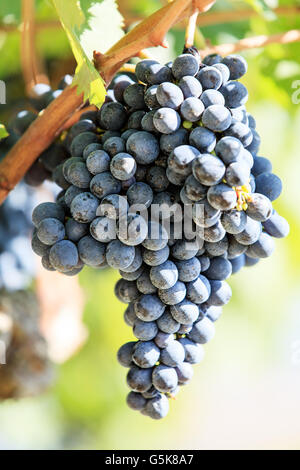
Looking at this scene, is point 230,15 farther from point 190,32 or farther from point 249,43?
point 190,32

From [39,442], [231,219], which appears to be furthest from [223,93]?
[39,442]

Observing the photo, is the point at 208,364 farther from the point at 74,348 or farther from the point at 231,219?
the point at 231,219

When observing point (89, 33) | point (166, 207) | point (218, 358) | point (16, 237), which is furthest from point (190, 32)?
point (218, 358)

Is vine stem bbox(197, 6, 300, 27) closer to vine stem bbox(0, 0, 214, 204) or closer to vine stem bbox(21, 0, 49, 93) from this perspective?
vine stem bbox(21, 0, 49, 93)

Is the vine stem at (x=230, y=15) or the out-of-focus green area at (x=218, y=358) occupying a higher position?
the vine stem at (x=230, y=15)

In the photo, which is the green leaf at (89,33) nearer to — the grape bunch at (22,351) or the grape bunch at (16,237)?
the grape bunch at (16,237)

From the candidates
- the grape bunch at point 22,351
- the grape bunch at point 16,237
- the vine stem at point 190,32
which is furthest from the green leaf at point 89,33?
the grape bunch at point 22,351

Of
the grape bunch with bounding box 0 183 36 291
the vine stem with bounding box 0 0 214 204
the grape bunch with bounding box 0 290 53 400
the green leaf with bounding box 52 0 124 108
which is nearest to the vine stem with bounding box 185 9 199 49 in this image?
the vine stem with bounding box 0 0 214 204
